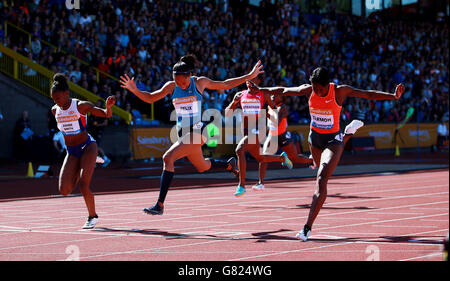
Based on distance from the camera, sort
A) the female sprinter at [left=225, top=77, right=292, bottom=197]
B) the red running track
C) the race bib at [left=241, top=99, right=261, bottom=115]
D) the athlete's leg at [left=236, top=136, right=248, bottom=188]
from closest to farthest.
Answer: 1. the red running track
2. the athlete's leg at [left=236, top=136, right=248, bottom=188]
3. the female sprinter at [left=225, top=77, right=292, bottom=197]
4. the race bib at [left=241, top=99, right=261, bottom=115]

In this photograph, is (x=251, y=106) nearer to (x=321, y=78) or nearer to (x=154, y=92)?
(x=154, y=92)

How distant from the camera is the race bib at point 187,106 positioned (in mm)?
10359

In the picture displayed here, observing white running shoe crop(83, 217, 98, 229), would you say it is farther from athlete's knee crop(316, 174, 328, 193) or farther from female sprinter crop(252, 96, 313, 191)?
female sprinter crop(252, 96, 313, 191)

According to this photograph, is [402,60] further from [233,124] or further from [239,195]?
[239,195]

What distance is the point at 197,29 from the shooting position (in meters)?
32.3

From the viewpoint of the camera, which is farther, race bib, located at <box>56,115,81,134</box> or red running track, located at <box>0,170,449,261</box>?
race bib, located at <box>56,115,81,134</box>

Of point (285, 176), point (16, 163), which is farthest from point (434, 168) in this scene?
point (16, 163)

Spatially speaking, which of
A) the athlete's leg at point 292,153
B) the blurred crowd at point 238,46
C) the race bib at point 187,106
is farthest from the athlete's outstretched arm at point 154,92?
the blurred crowd at point 238,46

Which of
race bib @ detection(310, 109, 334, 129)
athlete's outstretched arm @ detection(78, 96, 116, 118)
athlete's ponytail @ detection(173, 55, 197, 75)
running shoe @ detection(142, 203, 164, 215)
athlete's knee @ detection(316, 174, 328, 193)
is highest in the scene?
athlete's ponytail @ detection(173, 55, 197, 75)

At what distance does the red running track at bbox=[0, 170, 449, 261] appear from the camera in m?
7.66

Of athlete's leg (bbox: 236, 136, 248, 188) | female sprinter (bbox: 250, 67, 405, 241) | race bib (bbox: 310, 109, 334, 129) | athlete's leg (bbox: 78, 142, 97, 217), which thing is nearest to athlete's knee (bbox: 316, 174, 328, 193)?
female sprinter (bbox: 250, 67, 405, 241)

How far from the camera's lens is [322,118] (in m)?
9.20

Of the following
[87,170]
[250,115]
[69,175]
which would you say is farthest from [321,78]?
[250,115]

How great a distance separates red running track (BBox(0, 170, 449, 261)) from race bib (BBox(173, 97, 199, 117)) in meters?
1.66
